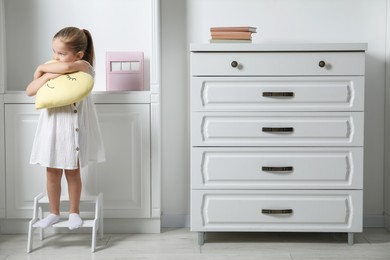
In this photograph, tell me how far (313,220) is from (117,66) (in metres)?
1.27

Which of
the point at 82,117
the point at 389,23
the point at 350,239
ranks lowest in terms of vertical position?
the point at 350,239

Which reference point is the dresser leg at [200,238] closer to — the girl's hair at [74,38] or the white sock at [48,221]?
the white sock at [48,221]

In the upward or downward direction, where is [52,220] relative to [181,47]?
downward

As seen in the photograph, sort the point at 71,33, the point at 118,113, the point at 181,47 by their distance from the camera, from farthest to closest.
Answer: the point at 181,47
the point at 118,113
the point at 71,33

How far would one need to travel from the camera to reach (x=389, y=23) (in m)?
3.06

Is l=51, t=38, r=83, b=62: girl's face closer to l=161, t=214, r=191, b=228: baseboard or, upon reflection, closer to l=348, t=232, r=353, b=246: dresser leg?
l=161, t=214, r=191, b=228: baseboard

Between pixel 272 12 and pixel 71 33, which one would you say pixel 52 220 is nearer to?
pixel 71 33

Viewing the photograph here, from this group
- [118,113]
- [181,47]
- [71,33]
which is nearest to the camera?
[71,33]

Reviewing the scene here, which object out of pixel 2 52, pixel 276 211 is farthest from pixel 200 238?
pixel 2 52

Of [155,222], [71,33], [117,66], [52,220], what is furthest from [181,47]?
[52,220]

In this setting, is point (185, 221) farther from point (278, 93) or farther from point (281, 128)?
point (278, 93)

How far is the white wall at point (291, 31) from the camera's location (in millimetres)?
3102

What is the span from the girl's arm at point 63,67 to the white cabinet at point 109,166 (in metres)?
0.30

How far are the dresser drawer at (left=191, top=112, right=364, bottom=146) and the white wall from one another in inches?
18.7
